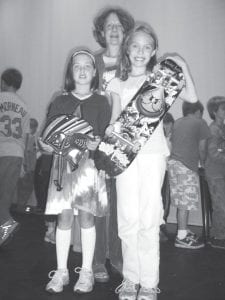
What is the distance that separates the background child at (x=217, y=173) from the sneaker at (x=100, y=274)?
4.10 feet

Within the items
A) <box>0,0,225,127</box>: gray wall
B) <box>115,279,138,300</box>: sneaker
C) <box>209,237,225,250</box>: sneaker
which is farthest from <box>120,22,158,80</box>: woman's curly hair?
<box>0,0,225,127</box>: gray wall

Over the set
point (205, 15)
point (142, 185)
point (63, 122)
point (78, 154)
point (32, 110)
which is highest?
point (205, 15)

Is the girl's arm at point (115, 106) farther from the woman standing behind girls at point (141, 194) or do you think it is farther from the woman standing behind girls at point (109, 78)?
the woman standing behind girls at point (109, 78)

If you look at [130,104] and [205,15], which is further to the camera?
[205,15]

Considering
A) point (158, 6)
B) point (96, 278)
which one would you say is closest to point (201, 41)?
point (158, 6)

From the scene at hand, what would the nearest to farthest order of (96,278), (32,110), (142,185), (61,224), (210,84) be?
1. (142,185)
2. (61,224)
3. (96,278)
4. (210,84)
5. (32,110)

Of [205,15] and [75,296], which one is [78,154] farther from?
[205,15]

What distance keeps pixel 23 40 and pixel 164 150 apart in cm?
371

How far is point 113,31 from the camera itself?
232 cm

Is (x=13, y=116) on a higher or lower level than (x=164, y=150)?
higher

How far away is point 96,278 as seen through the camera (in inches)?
81.4

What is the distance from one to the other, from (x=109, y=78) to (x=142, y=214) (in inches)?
33.6

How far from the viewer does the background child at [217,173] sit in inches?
120

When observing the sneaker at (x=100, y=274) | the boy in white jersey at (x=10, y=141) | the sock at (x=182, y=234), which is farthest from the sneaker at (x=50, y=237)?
the sock at (x=182, y=234)
